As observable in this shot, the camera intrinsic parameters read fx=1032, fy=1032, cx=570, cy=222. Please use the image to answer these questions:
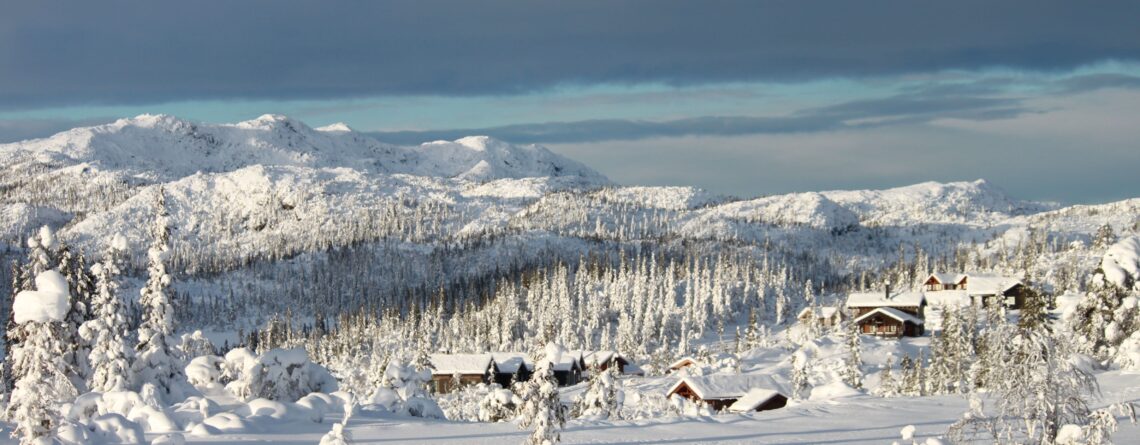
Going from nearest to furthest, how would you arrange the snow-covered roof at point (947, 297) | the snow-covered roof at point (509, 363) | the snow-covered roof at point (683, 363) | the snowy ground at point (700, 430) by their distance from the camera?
1. the snowy ground at point (700, 430)
2. the snow-covered roof at point (683, 363)
3. the snow-covered roof at point (509, 363)
4. the snow-covered roof at point (947, 297)

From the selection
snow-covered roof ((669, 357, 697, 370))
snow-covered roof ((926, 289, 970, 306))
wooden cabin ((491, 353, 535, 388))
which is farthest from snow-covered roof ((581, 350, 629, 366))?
snow-covered roof ((926, 289, 970, 306))

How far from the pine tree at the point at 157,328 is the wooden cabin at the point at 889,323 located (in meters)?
80.0

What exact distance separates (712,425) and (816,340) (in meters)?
68.3

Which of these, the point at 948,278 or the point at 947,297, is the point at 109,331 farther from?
the point at 948,278

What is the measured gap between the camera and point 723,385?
64938 mm

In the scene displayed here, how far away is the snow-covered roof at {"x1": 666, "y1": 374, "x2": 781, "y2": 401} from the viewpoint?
6364 cm

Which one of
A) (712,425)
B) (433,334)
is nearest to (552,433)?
(712,425)

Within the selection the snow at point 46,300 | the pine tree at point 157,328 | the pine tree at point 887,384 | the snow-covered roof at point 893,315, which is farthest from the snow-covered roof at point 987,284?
the snow at point 46,300

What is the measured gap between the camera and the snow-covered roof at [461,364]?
313ft

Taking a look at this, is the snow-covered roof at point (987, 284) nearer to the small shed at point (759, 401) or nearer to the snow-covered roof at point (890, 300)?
the snow-covered roof at point (890, 300)

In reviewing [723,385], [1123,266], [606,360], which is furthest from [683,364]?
[1123,266]

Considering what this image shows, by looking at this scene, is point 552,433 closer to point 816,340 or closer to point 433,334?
point 816,340

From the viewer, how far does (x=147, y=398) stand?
30.7 m

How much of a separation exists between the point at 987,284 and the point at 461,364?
210 feet
